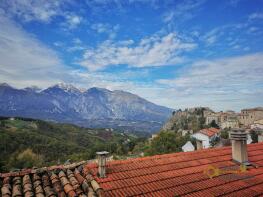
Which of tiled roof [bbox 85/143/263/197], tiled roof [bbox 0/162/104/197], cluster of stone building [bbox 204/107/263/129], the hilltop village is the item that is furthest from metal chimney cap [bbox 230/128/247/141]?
cluster of stone building [bbox 204/107/263/129]

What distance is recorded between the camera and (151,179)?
28.3 ft

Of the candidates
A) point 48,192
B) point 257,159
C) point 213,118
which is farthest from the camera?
point 213,118

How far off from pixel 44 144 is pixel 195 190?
11668 cm

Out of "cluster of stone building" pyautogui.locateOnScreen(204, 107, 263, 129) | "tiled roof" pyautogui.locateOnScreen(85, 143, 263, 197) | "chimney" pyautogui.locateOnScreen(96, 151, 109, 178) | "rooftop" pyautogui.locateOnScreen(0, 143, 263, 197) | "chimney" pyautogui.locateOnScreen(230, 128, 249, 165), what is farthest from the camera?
"cluster of stone building" pyautogui.locateOnScreen(204, 107, 263, 129)

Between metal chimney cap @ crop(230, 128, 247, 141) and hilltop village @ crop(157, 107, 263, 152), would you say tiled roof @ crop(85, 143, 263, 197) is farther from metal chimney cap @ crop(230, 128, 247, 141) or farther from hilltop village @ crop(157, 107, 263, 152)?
hilltop village @ crop(157, 107, 263, 152)

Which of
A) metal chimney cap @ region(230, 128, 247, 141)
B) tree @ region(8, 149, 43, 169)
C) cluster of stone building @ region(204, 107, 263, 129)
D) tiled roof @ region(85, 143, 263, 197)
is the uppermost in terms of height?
cluster of stone building @ region(204, 107, 263, 129)

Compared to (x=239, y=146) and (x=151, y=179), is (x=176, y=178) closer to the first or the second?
(x=151, y=179)

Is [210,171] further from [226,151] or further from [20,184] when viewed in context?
[20,184]

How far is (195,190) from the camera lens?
827cm

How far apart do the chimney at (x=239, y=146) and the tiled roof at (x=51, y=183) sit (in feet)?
21.3

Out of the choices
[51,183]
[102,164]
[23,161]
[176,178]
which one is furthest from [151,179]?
[23,161]

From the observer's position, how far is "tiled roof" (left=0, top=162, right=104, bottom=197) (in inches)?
263

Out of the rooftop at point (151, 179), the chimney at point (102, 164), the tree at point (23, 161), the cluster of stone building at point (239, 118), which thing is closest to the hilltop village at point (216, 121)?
the cluster of stone building at point (239, 118)

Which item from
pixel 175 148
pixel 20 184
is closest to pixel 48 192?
pixel 20 184
